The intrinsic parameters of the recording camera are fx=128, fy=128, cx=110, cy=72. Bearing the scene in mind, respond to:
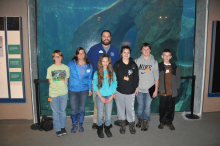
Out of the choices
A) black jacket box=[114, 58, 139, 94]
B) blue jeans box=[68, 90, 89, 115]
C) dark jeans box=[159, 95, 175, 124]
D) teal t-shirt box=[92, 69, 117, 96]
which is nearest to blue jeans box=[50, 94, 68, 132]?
blue jeans box=[68, 90, 89, 115]

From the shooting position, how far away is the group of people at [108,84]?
7.59 feet

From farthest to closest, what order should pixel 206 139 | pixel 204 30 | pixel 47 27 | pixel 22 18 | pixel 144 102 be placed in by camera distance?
pixel 47 27 < pixel 204 30 < pixel 22 18 < pixel 144 102 < pixel 206 139

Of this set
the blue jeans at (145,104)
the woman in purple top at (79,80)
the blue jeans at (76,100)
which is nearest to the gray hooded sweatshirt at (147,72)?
the blue jeans at (145,104)

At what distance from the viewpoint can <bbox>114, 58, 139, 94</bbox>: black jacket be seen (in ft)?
7.75

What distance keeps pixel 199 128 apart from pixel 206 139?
1.42 ft

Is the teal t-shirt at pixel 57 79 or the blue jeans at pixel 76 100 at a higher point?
the teal t-shirt at pixel 57 79

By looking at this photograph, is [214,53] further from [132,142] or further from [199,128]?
[132,142]

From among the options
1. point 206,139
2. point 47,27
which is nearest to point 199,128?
point 206,139

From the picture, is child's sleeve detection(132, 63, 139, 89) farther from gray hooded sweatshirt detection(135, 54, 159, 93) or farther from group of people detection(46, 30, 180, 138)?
gray hooded sweatshirt detection(135, 54, 159, 93)

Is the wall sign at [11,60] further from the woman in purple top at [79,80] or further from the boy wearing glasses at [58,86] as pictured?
the woman in purple top at [79,80]

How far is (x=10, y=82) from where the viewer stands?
9.94ft

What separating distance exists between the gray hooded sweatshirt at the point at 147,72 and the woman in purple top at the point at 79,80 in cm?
100

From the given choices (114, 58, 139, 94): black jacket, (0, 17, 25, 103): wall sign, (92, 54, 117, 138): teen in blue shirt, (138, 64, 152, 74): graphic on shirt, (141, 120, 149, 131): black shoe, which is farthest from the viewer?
(0, 17, 25, 103): wall sign

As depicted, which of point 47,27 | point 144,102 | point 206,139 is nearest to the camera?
point 206,139
